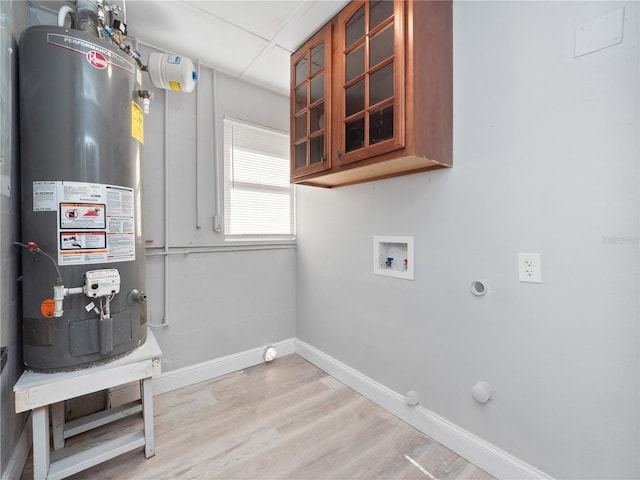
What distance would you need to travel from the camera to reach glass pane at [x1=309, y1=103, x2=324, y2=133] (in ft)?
5.82

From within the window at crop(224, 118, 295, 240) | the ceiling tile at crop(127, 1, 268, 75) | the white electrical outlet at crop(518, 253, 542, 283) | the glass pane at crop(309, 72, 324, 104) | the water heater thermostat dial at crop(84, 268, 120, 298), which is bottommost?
the water heater thermostat dial at crop(84, 268, 120, 298)

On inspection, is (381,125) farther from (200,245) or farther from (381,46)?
(200,245)

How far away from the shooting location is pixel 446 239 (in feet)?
4.97

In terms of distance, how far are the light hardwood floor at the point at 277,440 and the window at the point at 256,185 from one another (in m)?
1.25

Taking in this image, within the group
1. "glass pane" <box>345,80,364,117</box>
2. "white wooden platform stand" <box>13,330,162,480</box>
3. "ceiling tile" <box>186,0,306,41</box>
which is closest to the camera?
"white wooden platform stand" <box>13,330,162,480</box>

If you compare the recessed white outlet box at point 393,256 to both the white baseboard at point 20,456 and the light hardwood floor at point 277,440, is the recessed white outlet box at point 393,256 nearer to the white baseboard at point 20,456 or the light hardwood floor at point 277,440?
the light hardwood floor at point 277,440

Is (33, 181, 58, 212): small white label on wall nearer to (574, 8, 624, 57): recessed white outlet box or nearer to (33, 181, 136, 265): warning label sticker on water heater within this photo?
(33, 181, 136, 265): warning label sticker on water heater

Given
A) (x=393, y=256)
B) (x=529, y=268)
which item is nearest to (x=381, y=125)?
(x=393, y=256)

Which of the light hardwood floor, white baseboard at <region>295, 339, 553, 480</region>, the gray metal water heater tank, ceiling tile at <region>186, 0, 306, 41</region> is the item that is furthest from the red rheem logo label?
white baseboard at <region>295, 339, 553, 480</region>

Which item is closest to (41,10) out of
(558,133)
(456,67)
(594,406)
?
(456,67)

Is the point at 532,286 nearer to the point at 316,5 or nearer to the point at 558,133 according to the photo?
the point at 558,133

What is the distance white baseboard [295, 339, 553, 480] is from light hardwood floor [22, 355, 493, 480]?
0.04 metres

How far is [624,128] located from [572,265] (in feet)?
1.70

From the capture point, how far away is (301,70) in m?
1.95
